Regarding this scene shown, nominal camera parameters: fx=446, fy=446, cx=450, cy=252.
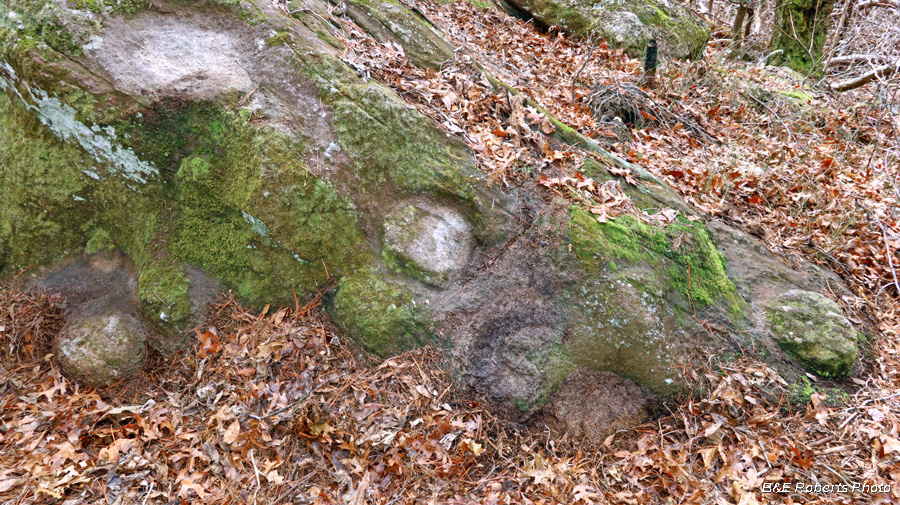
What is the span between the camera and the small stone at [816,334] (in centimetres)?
361

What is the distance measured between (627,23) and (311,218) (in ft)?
29.3

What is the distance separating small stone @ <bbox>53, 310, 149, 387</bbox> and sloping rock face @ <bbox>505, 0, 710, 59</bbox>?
952 centimetres

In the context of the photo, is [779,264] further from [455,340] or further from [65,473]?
[65,473]

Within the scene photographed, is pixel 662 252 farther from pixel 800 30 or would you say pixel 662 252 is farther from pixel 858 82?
pixel 800 30

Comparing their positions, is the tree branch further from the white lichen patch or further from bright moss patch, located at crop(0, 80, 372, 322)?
the white lichen patch

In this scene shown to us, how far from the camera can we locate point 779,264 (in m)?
4.38

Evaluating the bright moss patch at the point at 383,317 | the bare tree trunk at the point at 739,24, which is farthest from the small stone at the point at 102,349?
the bare tree trunk at the point at 739,24

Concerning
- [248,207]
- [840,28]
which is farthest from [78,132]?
[840,28]

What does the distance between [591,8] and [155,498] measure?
433 inches

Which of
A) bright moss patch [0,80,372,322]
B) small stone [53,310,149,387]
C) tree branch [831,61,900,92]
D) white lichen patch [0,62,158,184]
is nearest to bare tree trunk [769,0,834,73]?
tree branch [831,61,900,92]

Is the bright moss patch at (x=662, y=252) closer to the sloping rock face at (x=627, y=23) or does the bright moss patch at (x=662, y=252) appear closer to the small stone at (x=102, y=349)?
the small stone at (x=102, y=349)

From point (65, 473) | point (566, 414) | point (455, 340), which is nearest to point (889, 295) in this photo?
point (566, 414)

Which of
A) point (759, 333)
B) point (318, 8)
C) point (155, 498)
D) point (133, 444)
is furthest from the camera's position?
point (318, 8)

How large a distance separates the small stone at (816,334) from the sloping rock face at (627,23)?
7106 millimetres
